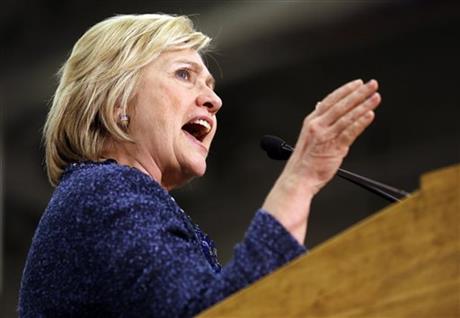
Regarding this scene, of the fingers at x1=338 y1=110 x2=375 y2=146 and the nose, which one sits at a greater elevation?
the fingers at x1=338 y1=110 x2=375 y2=146

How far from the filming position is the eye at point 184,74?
5.81 ft

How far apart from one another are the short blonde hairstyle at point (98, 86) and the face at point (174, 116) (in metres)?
0.02

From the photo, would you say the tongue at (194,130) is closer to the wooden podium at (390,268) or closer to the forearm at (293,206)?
the forearm at (293,206)

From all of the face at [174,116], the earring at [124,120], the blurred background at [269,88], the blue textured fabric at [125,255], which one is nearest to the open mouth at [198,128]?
the face at [174,116]

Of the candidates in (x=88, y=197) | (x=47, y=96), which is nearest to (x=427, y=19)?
(x=47, y=96)

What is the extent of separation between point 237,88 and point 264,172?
377 millimetres

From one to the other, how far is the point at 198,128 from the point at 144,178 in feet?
1.30

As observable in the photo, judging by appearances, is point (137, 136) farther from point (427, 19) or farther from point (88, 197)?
point (427, 19)

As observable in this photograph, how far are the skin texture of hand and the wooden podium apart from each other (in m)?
0.16

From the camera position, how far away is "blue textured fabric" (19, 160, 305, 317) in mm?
1199

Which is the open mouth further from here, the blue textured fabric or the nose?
the blue textured fabric

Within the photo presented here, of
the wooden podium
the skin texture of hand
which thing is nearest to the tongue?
the skin texture of hand

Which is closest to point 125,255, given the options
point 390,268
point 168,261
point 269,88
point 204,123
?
point 168,261

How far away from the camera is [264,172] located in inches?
160
